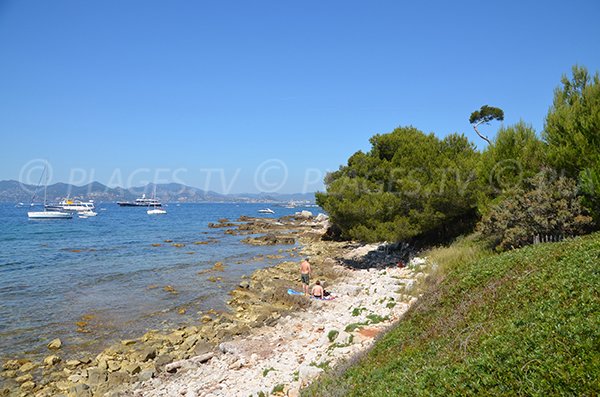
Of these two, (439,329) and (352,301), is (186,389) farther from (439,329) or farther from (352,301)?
(352,301)

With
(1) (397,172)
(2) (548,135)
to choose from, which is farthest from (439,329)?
(1) (397,172)

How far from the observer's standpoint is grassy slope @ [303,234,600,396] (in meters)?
4.04

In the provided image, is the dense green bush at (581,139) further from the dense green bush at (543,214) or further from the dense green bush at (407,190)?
the dense green bush at (407,190)

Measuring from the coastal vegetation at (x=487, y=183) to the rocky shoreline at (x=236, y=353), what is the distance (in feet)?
12.7

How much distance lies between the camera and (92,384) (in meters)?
10.0

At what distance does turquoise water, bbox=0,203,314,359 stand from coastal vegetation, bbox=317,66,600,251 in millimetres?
9051

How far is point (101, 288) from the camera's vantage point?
20.7 m

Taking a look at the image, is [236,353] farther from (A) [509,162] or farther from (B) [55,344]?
(A) [509,162]

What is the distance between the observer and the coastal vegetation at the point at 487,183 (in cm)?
1248

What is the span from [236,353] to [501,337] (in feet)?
25.9

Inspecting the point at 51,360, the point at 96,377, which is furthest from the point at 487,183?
the point at 51,360

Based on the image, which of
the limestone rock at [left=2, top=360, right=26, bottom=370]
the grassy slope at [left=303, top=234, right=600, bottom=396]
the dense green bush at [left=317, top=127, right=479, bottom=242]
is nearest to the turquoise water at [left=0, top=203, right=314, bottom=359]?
the limestone rock at [left=2, top=360, right=26, bottom=370]

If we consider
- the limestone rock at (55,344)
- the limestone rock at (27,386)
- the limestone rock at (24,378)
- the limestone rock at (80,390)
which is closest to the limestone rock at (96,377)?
the limestone rock at (80,390)

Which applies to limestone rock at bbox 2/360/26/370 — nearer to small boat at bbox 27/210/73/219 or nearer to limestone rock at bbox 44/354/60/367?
limestone rock at bbox 44/354/60/367
